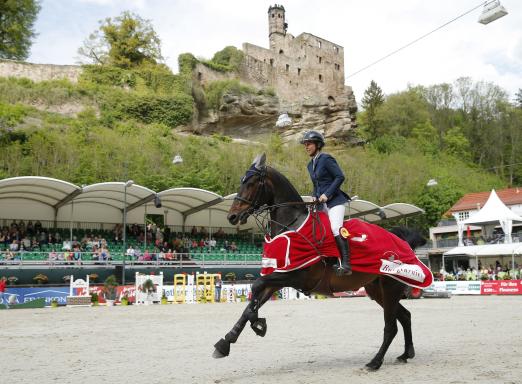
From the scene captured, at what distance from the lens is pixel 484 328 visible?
38.8 ft

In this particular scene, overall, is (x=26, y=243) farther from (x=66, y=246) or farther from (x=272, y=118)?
(x=272, y=118)

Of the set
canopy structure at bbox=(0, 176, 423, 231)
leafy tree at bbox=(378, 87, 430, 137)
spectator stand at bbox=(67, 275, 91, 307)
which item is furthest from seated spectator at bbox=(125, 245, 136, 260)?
leafy tree at bbox=(378, 87, 430, 137)

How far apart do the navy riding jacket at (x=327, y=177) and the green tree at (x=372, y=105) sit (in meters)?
85.0

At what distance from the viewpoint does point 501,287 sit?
107 feet

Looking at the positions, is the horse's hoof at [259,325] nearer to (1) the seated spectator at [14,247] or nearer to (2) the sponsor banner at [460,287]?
(1) the seated spectator at [14,247]

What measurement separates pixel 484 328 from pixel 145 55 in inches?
2420

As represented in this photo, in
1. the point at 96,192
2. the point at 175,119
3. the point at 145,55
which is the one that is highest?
the point at 145,55

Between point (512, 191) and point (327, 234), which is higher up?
point (512, 191)

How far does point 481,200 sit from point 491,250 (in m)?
21.7

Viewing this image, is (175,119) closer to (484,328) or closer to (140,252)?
(140,252)

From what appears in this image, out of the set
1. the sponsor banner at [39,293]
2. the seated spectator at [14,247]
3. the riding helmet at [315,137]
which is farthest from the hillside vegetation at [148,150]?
the riding helmet at [315,137]

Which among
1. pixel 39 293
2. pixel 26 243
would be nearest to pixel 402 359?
pixel 39 293

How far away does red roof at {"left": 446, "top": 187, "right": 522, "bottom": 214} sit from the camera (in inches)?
2292

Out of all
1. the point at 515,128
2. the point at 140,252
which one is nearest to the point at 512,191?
the point at 515,128
